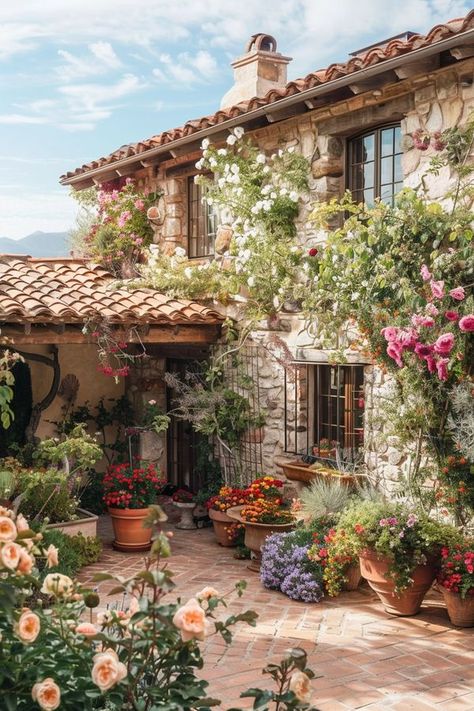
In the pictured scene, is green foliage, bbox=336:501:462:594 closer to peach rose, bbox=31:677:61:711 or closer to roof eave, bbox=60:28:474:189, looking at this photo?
roof eave, bbox=60:28:474:189

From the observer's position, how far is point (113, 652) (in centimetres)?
277

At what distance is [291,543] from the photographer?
7.70m

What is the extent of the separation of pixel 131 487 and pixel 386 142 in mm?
4565

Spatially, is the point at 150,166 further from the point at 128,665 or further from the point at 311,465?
the point at 128,665

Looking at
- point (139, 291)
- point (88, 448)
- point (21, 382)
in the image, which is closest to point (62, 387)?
point (21, 382)

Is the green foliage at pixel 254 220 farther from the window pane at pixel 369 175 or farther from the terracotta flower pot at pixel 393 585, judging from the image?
the terracotta flower pot at pixel 393 585

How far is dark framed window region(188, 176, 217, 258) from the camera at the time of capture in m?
10.9

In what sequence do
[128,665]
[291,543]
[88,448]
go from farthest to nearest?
[88,448] → [291,543] → [128,665]

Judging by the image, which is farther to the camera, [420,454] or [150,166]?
[150,166]

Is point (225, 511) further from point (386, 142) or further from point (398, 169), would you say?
point (386, 142)

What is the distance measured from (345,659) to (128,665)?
11.1 feet

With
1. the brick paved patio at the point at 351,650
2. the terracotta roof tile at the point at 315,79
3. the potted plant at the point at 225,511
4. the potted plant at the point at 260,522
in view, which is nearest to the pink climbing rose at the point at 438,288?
the terracotta roof tile at the point at 315,79

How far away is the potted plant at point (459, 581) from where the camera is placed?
6328 millimetres

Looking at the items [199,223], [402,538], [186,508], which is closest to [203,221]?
[199,223]
